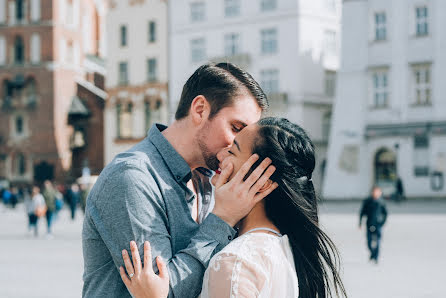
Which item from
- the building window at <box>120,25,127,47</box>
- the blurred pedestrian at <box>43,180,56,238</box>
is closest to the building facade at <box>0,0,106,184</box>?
the building window at <box>120,25,127,47</box>

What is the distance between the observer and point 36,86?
56688 millimetres

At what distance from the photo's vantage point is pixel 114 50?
2098 inches

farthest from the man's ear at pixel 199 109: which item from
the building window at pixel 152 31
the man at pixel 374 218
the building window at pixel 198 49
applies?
the building window at pixel 152 31

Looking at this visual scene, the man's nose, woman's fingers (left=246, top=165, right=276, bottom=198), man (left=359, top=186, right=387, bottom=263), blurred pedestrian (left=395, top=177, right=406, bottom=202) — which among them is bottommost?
blurred pedestrian (left=395, top=177, right=406, bottom=202)

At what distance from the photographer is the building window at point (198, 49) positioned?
48.3 meters

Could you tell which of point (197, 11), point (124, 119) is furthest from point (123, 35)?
point (197, 11)

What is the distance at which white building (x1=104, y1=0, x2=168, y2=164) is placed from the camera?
51594mm

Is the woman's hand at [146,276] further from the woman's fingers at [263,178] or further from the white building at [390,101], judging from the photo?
the white building at [390,101]

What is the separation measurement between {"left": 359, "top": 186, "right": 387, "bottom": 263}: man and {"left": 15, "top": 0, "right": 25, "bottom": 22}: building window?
4881cm

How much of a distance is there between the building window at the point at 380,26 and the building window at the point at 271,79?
7.81 meters

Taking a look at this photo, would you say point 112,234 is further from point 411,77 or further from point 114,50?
point 114,50

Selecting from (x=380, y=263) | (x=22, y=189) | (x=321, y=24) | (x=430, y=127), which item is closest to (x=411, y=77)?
(x=430, y=127)

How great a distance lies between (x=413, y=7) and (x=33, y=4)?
32747 millimetres

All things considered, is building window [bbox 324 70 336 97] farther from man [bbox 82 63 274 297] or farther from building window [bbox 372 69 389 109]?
man [bbox 82 63 274 297]
